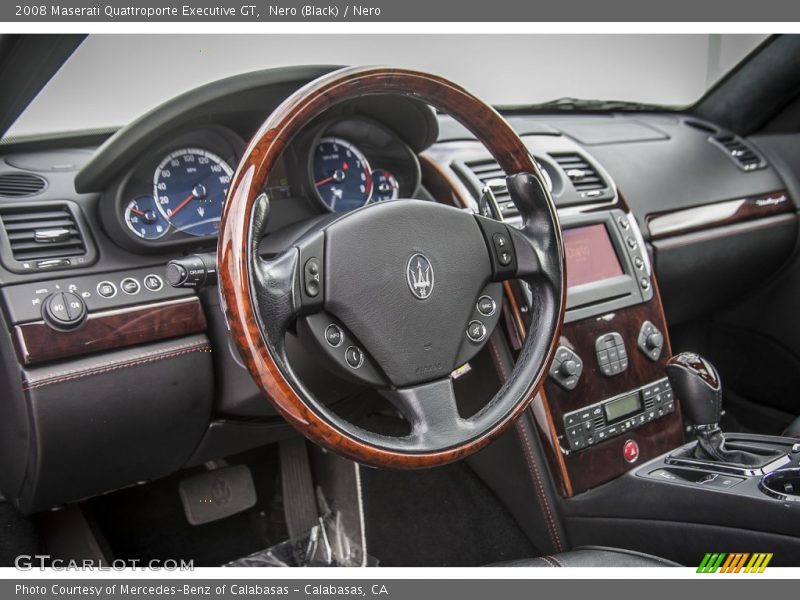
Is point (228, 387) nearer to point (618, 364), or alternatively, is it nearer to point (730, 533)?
point (618, 364)

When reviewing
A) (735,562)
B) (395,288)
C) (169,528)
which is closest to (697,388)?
(735,562)

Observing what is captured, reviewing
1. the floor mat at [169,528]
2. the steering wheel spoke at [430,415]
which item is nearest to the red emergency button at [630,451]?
the steering wheel spoke at [430,415]

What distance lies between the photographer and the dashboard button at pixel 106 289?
1495mm

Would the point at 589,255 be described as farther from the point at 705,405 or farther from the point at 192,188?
the point at 192,188

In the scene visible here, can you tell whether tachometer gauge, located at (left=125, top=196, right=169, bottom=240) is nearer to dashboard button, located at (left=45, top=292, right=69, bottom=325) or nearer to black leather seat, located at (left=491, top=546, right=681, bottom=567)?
dashboard button, located at (left=45, top=292, right=69, bottom=325)

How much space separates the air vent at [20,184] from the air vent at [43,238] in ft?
0.18

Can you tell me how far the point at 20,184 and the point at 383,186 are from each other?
735 millimetres

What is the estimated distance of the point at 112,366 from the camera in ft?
4.96

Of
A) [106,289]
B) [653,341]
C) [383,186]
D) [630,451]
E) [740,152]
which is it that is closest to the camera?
[106,289]

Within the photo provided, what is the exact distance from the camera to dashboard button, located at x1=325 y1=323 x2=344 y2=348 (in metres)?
1.23

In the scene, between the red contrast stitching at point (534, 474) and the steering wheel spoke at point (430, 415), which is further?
the red contrast stitching at point (534, 474)

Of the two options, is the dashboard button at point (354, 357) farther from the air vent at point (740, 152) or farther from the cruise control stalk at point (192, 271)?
the air vent at point (740, 152)

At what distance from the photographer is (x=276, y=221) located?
1626mm

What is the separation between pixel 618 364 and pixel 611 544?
418 mm
